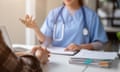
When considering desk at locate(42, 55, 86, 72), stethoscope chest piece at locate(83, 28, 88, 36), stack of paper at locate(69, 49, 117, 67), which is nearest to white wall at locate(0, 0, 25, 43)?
stethoscope chest piece at locate(83, 28, 88, 36)

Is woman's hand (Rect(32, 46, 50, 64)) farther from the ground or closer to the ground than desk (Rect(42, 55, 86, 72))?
farther from the ground

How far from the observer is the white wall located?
312 cm

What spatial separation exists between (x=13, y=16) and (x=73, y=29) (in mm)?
1187

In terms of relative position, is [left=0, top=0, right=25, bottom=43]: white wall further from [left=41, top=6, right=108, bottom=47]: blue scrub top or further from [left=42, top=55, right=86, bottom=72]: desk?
[left=42, top=55, right=86, bottom=72]: desk

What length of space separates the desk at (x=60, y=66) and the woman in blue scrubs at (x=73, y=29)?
0.58 metres

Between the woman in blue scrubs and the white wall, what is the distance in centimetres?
96

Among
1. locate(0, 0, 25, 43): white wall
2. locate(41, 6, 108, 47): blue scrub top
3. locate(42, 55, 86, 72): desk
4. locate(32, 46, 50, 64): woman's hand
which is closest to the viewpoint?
locate(42, 55, 86, 72): desk

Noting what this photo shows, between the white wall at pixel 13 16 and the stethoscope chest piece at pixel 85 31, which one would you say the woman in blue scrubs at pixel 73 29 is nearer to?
the stethoscope chest piece at pixel 85 31

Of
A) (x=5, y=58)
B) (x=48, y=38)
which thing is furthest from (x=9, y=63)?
(x=48, y=38)

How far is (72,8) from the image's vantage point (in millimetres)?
2338

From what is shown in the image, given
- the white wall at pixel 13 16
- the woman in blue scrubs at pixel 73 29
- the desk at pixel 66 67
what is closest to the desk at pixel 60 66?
the desk at pixel 66 67

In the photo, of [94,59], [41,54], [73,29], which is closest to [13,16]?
[73,29]

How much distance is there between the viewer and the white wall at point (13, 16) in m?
3.12

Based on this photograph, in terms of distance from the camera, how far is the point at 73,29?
7.38ft
